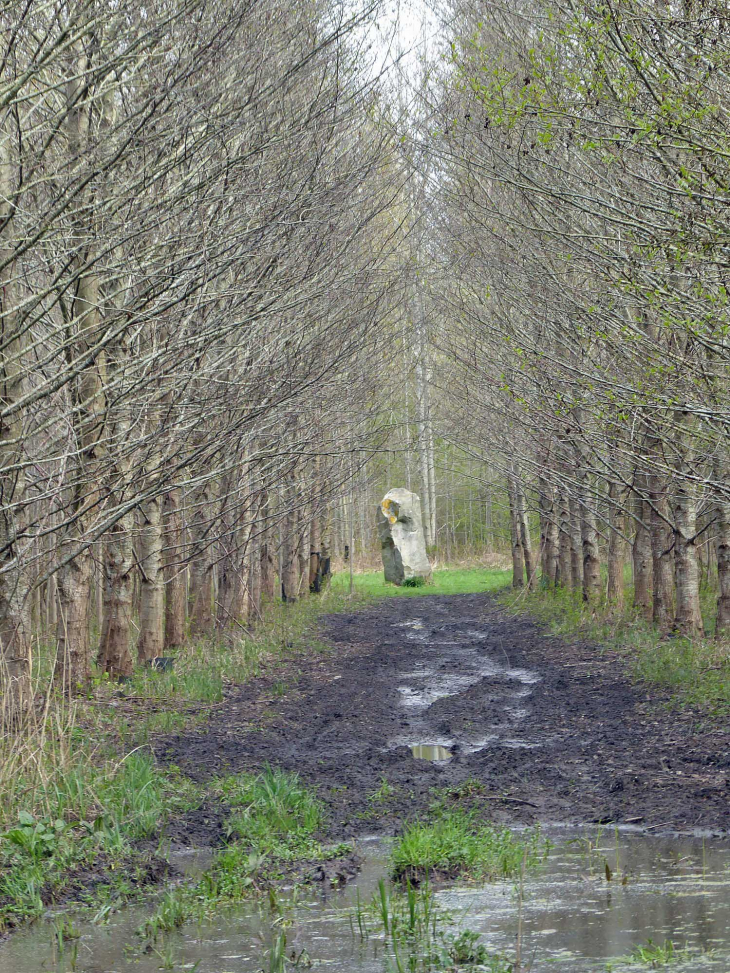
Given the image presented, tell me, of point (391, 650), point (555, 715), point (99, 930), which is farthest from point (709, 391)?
point (391, 650)

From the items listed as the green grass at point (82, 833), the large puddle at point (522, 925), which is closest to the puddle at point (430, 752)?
the green grass at point (82, 833)

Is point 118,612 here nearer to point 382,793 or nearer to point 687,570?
point 382,793

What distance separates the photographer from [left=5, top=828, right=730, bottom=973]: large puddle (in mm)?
3824

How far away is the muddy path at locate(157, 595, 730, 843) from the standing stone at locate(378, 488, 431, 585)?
14525 millimetres

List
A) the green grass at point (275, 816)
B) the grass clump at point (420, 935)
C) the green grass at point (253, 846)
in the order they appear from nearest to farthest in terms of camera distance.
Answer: the grass clump at point (420, 935) < the green grass at point (253, 846) < the green grass at point (275, 816)

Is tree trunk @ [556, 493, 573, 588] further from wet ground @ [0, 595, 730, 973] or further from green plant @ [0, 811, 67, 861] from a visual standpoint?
green plant @ [0, 811, 67, 861]

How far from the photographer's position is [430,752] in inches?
311

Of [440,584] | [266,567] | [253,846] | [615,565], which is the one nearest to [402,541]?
[440,584]

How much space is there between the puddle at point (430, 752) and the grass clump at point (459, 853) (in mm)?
2228

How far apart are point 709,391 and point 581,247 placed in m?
1.78

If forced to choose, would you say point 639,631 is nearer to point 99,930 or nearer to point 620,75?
point 620,75

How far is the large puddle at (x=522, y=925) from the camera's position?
12.5 feet

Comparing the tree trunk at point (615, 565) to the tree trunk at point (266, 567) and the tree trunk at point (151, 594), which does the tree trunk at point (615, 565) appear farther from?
the tree trunk at point (151, 594)

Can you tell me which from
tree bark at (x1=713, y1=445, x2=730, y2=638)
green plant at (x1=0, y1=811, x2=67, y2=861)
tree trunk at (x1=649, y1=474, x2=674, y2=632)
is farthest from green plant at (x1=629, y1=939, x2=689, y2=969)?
tree trunk at (x1=649, y1=474, x2=674, y2=632)
